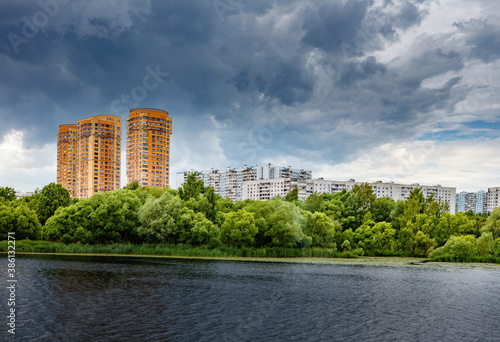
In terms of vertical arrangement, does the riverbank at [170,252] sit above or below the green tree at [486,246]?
below

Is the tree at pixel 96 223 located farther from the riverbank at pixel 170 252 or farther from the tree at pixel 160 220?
the tree at pixel 160 220

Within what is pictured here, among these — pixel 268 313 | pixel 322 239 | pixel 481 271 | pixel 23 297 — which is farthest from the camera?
pixel 322 239

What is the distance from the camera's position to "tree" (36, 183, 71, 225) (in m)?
112

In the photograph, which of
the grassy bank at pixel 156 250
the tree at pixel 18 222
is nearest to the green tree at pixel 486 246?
the grassy bank at pixel 156 250

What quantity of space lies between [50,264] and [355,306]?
160 ft

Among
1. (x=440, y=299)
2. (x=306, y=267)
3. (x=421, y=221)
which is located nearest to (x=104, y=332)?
(x=440, y=299)

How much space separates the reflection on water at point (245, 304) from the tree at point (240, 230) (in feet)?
73.5

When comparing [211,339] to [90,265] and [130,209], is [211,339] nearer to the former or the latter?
[90,265]

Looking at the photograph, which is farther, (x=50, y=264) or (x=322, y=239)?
(x=322, y=239)

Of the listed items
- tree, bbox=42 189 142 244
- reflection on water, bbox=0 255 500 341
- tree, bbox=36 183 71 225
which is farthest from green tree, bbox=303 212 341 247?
tree, bbox=36 183 71 225

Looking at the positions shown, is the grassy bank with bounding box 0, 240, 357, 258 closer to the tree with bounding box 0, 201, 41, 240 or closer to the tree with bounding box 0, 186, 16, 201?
the tree with bounding box 0, 201, 41, 240

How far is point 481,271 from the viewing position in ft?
222

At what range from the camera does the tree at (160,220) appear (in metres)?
88.2

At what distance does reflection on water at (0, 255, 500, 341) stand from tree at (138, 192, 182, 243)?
23.4 meters
